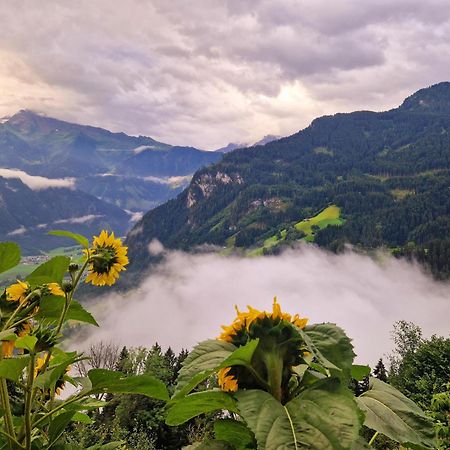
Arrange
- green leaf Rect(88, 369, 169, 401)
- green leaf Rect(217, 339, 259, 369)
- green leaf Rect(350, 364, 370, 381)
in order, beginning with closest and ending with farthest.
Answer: green leaf Rect(217, 339, 259, 369)
green leaf Rect(88, 369, 169, 401)
green leaf Rect(350, 364, 370, 381)

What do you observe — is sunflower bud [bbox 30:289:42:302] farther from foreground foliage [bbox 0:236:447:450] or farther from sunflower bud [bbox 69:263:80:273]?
sunflower bud [bbox 69:263:80:273]

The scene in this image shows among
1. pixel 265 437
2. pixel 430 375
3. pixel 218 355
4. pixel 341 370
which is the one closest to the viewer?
pixel 265 437

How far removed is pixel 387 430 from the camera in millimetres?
1684

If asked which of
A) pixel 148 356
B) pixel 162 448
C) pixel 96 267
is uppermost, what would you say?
pixel 96 267

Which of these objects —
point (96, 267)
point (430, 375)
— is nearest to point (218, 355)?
point (96, 267)

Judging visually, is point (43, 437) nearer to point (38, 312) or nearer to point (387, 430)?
point (38, 312)

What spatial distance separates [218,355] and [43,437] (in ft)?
3.23

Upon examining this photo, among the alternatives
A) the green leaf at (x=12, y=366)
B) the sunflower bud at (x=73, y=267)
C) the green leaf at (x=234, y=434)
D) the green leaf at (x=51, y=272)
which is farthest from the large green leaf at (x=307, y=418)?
the green leaf at (x=51, y=272)

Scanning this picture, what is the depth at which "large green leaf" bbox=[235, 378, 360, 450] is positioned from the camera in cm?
129

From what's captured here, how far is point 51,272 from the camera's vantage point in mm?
2049

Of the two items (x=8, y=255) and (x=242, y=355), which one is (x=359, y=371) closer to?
(x=242, y=355)

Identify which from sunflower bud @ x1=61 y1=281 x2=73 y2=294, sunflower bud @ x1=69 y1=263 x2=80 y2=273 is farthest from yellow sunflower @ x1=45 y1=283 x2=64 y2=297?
sunflower bud @ x1=61 y1=281 x2=73 y2=294

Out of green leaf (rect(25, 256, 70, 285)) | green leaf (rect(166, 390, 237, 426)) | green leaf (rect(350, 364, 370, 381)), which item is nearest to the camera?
green leaf (rect(166, 390, 237, 426))

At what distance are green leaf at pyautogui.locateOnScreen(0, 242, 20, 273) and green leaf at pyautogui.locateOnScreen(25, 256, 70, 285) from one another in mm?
103
